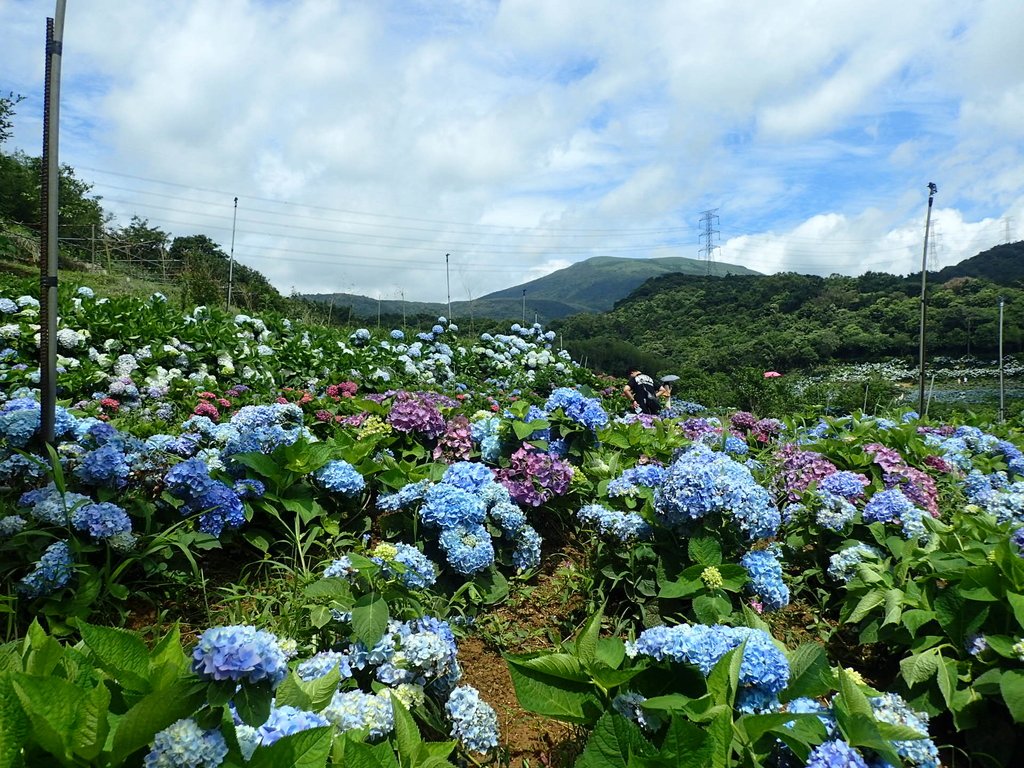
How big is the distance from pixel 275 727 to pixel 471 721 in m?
0.64

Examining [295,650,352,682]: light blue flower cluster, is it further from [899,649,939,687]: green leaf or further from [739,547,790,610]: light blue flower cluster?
[899,649,939,687]: green leaf

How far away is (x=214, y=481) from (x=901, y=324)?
129 feet

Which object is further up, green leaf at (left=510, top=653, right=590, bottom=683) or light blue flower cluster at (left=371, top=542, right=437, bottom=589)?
light blue flower cluster at (left=371, top=542, right=437, bottom=589)

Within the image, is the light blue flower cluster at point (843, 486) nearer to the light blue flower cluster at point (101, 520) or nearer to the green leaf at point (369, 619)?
the green leaf at point (369, 619)

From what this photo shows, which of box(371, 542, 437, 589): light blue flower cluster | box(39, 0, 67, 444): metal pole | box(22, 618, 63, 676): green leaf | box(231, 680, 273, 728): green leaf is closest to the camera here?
box(231, 680, 273, 728): green leaf

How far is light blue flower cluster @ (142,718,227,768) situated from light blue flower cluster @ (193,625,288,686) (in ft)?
0.23

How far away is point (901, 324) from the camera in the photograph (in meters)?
34.4

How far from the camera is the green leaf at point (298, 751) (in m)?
0.92

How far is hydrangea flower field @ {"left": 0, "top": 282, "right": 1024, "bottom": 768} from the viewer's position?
41.4 inches

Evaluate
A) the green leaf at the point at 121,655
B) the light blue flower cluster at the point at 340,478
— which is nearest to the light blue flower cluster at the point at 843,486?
the light blue flower cluster at the point at 340,478

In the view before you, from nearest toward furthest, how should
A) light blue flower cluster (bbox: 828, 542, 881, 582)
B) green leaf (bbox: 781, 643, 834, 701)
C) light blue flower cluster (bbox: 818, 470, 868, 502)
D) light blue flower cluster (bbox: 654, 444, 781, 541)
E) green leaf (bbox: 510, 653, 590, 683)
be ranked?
green leaf (bbox: 781, 643, 834, 701) → green leaf (bbox: 510, 653, 590, 683) → light blue flower cluster (bbox: 654, 444, 781, 541) → light blue flower cluster (bbox: 828, 542, 881, 582) → light blue flower cluster (bbox: 818, 470, 868, 502)

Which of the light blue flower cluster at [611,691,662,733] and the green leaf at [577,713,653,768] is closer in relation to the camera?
the green leaf at [577,713,653,768]

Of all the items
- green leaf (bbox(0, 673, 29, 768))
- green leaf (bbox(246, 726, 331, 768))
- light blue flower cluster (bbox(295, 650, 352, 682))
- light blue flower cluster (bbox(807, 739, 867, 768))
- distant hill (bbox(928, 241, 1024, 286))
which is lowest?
light blue flower cluster (bbox(807, 739, 867, 768))

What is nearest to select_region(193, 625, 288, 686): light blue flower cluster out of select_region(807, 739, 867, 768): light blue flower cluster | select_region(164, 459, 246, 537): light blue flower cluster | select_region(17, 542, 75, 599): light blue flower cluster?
select_region(807, 739, 867, 768): light blue flower cluster
